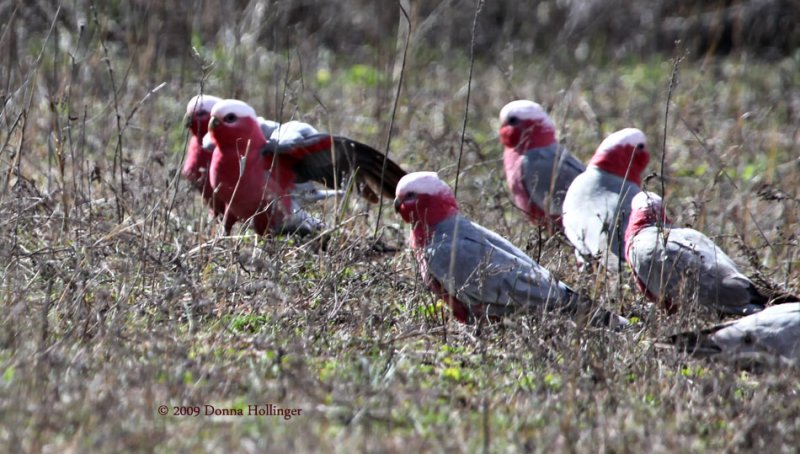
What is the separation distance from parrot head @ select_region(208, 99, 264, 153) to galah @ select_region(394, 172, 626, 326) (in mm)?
1099

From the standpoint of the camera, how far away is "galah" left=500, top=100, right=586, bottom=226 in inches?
234

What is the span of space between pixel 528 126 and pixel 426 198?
164 cm

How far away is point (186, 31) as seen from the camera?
8.46 m

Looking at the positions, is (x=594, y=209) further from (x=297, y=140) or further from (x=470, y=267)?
(x=297, y=140)

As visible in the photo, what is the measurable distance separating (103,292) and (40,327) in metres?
0.37

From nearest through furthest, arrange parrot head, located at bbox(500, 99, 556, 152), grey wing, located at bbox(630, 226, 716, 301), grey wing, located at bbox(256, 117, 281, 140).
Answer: grey wing, located at bbox(630, 226, 716, 301) < grey wing, located at bbox(256, 117, 281, 140) < parrot head, located at bbox(500, 99, 556, 152)

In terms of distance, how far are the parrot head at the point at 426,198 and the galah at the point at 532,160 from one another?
1126 mm

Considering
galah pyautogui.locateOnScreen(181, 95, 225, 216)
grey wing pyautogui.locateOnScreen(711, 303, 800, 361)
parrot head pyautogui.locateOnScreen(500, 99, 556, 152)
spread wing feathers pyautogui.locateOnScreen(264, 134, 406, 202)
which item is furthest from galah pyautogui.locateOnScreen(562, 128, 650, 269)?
galah pyautogui.locateOnScreen(181, 95, 225, 216)

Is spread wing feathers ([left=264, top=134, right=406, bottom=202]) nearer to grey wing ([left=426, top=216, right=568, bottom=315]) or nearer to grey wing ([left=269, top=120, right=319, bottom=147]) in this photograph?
grey wing ([left=269, top=120, right=319, bottom=147])

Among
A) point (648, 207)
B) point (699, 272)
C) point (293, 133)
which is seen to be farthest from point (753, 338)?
point (293, 133)

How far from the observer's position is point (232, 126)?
5.53m

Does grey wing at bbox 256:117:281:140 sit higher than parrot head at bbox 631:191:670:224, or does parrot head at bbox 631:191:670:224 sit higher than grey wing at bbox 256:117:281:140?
grey wing at bbox 256:117:281:140

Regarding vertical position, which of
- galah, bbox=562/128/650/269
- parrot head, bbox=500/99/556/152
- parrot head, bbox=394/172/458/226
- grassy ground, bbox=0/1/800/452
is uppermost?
parrot head, bbox=500/99/556/152

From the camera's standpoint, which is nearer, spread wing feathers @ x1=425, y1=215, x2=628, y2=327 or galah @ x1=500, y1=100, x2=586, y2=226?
spread wing feathers @ x1=425, y1=215, x2=628, y2=327
